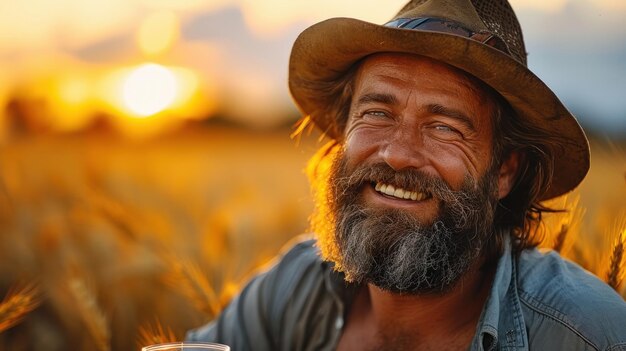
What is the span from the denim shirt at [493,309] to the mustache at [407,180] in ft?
1.13

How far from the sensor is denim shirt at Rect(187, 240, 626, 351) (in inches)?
112

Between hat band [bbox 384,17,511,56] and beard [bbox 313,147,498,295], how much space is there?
53cm

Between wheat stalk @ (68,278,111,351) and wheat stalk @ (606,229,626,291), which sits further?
wheat stalk @ (68,278,111,351)

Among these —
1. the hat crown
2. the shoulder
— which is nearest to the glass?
the shoulder

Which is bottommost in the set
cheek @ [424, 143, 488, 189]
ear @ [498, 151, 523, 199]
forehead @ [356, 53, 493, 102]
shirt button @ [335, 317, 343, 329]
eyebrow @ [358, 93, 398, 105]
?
shirt button @ [335, 317, 343, 329]

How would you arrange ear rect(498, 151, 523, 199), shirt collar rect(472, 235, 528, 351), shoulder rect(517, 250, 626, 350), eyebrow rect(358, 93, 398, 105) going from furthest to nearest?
ear rect(498, 151, 523, 199)
eyebrow rect(358, 93, 398, 105)
shirt collar rect(472, 235, 528, 351)
shoulder rect(517, 250, 626, 350)

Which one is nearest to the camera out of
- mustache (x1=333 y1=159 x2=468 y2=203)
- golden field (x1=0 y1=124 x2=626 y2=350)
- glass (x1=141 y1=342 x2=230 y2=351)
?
glass (x1=141 y1=342 x2=230 y2=351)

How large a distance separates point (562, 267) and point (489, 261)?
37cm

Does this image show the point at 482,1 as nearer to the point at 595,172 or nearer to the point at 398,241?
the point at 398,241

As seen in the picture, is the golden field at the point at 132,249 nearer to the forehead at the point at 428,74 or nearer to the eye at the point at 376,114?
the forehead at the point at 428,74

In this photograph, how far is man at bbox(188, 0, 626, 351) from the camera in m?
2.96

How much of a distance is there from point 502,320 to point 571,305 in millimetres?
268

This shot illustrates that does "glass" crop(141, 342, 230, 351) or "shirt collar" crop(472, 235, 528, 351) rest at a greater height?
"glass" crop(141, 342, 230, 351)

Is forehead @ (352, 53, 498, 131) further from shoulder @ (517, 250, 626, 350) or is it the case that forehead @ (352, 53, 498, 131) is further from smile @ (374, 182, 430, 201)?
shoulder @ (517, 250, 626, 350)
